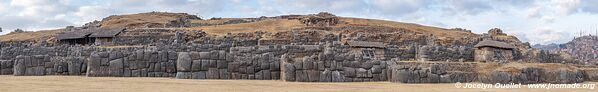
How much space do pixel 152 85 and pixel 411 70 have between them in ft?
20.7

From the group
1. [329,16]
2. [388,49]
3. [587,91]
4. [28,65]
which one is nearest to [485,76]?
[587,91]

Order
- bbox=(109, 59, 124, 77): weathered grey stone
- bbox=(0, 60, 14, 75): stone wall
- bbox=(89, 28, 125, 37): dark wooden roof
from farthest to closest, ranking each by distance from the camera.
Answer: bbox=(89, 28, 125, 37): dark wooden roof, bbox=(0, 60, 14, 75): stone wall, bbox=(109, 59, 124, 77): weathered grey stone

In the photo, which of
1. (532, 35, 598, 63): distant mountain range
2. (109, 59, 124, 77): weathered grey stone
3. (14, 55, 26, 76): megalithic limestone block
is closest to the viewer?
(109, 59, 124, 77): weathered grey stone

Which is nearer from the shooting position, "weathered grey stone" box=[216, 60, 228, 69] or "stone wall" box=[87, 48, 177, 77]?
"weathered grey stone" box=[216, 60, 228, 69]

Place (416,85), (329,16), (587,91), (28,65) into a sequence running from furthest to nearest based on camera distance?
(329,16) → (28,65) → (416,85) → (587,91)

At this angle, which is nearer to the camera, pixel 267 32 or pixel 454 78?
pixel 454 78

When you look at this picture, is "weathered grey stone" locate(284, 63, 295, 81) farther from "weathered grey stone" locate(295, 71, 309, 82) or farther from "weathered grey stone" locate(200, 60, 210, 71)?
"weathered grey stone" locate(200, 60, 210, 71)

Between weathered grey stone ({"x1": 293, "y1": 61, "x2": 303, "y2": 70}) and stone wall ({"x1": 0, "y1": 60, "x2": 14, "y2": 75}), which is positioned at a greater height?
weathered grey stone ({"x1": 293, "y1": 61, "x2": 303, "y2": 70})

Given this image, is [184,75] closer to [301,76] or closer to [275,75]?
[275,75]

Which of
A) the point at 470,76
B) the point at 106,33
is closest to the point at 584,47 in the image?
the point at 106,33

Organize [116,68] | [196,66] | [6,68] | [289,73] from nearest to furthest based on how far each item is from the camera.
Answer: [289,73] → [196,66] → [116,68] → [6,68]

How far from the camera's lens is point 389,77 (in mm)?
17203

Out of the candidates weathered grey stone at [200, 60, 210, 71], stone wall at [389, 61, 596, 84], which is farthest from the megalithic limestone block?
stone wall at [389, 61, 596, 84]

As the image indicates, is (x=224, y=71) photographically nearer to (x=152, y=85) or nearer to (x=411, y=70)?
(x=152, y=85)
